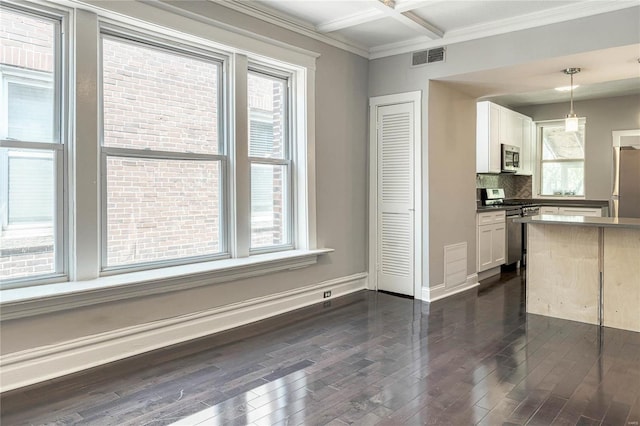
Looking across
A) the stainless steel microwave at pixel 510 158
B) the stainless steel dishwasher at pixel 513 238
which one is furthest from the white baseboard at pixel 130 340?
the stainless steel microwave at pixel 510 158

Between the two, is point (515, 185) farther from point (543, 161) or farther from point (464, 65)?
point (464, 65)

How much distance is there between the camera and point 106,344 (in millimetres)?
2932

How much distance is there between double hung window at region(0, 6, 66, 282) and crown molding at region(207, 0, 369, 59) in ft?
4.23

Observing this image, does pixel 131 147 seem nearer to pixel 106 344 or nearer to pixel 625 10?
pixel 106 344

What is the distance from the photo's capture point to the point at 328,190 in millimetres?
4539

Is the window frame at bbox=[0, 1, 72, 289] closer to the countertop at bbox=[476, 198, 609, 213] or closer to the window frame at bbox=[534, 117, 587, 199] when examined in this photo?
the countertop at bbox=[476, 198, 609, 213]

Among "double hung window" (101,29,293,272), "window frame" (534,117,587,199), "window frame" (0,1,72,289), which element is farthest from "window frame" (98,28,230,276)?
"window frame" (534,117,587,199)

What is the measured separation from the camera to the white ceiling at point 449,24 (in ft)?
12.0

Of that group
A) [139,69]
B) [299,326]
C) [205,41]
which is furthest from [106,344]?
[205,41]

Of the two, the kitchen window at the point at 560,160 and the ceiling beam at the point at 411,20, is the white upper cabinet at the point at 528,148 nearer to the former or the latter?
the kitchen window at the point at 560,160

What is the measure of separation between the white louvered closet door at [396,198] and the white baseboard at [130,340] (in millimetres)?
1015

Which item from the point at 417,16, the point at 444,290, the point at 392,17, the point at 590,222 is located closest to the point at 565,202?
the point at 444,290

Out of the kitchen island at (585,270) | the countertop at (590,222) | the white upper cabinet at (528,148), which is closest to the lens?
the countertop at (590,222)

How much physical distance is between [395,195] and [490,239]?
180 cm
